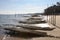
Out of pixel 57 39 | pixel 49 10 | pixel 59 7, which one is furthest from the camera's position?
pixel 49 10

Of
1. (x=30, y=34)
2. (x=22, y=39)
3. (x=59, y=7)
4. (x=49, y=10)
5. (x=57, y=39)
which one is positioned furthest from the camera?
(x=49, y=10)

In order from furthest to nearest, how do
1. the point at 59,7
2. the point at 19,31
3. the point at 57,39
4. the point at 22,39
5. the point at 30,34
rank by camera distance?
the point at 59,7 < the point at 19,31 < the point at 30,34 < the point at 22,39 < the point at 57,39

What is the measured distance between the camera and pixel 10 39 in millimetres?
15078

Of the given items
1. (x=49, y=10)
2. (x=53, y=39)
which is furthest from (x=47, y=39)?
(x=49, y=10)

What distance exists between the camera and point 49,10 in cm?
9325

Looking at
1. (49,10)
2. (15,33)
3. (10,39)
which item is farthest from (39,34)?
(49,10)

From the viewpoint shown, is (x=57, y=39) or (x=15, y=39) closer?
(x=57, y=39)

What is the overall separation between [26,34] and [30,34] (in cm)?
56

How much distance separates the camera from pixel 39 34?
15562 millimetres

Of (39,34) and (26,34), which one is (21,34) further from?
(39,34)

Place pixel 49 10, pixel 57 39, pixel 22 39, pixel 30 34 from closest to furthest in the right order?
pixel 57 39
pixel 22 39
pixel 30 34
pixel 49 10

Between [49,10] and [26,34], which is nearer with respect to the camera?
[26,34]

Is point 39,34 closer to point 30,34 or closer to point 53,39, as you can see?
point 30,34

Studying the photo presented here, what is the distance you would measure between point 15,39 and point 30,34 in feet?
7.24
